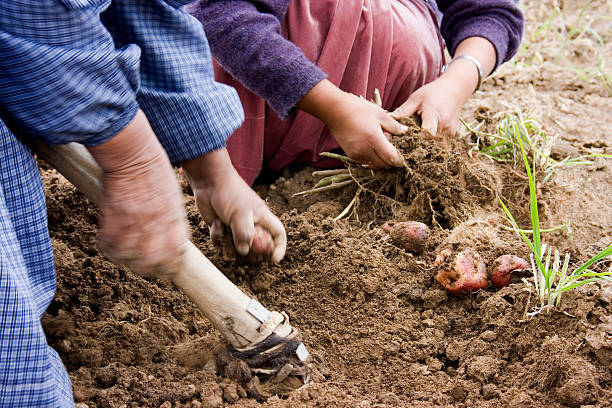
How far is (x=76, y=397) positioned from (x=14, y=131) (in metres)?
0.53

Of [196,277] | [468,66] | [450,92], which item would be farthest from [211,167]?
[468,66]

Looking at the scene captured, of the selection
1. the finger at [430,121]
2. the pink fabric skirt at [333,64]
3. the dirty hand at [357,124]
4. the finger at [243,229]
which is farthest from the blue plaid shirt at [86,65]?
the finger at [430,121]

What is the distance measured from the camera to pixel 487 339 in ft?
4.88

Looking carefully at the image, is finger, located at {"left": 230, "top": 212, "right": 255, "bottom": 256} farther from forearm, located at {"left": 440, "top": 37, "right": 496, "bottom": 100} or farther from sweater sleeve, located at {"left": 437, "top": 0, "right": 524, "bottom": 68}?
sweater sleeve, located at {"left": 437, "top": 0, "right": 524, "bottom": 68}

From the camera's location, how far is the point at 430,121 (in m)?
1.98

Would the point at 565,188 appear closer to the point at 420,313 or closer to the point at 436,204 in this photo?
the point at 436,204

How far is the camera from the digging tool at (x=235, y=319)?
4.15ft

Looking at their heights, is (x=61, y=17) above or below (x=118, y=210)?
above

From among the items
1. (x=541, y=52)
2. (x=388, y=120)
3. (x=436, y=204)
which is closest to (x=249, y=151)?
(x=388, y=120)

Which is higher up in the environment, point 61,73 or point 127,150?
point 61,73

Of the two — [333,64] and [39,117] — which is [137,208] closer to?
[39,117]

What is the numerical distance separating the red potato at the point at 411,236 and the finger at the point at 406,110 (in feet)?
1.23

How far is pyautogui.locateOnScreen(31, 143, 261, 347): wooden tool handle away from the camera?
1254 mm

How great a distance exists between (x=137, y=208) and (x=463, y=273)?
2.83 feet
